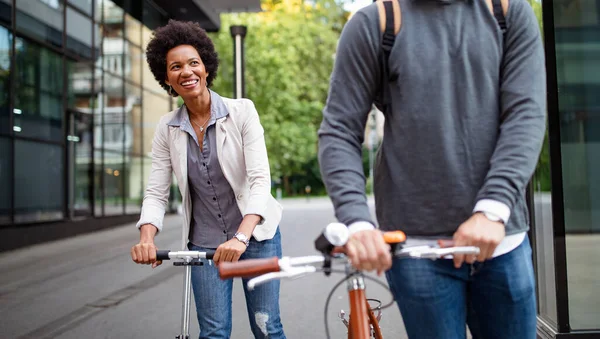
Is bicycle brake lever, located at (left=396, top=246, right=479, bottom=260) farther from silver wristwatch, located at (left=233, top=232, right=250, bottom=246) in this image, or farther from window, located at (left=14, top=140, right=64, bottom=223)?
window, located at (left=14, top=140, right=64, bottom=223)

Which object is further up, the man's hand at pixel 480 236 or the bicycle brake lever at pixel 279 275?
the man's hand at pixel 480 236

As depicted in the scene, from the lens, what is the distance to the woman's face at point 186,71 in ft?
9.11

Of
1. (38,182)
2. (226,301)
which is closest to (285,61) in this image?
(38,182)

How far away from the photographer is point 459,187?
1.60 m

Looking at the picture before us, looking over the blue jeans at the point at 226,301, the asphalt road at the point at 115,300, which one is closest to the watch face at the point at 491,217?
the blue jeans at the point at 226,301

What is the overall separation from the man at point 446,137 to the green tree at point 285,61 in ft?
80.3

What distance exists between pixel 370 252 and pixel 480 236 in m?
0.27

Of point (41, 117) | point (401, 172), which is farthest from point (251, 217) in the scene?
point (41, 117)

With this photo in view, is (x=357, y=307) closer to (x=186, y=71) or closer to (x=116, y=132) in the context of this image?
(x=186, y=71)

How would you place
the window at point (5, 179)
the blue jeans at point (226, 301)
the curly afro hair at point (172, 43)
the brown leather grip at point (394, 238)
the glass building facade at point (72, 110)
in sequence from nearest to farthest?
the brown leather grip at point (394, 238)
the blue jeans at point (226, 301)
the curly afro hair at point (172, 43)
the window at point (5, 179)
the glass building facade at point (72, 110)

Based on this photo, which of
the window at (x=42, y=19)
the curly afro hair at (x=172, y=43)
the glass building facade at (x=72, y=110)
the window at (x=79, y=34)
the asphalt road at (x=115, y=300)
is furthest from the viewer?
the window at (x=79, y=34)

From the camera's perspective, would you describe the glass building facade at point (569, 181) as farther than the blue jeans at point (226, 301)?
Yes

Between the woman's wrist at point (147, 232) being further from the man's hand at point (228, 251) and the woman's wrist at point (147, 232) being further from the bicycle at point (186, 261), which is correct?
the man's hand at point (228, 251)

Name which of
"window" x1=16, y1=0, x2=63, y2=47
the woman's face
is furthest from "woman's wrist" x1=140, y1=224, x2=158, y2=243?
"window" x1=16, y1=0, x2=63, y2=47
